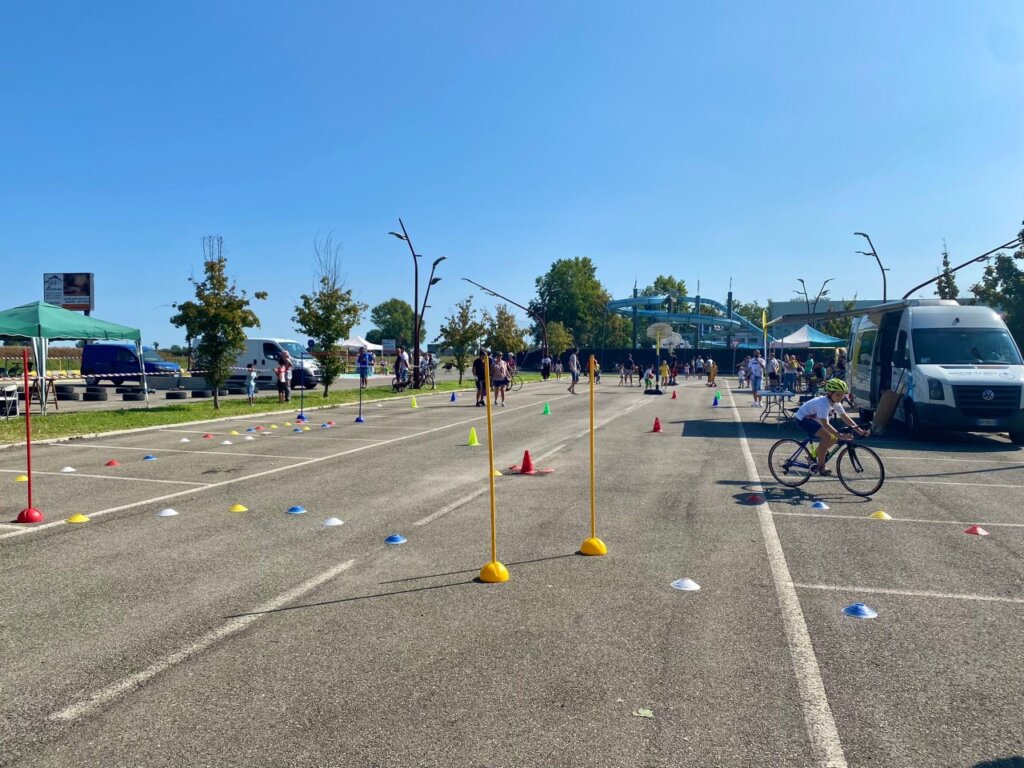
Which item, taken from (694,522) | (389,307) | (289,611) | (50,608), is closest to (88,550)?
(50,608)

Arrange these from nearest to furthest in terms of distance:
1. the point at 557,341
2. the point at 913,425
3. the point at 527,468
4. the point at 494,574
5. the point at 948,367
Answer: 1. the point at 494,574
2. the point at 527,468
3. the point at 948,367
4. the point at 913,425
5. the point at 557,341

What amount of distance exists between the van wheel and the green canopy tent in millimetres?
20077

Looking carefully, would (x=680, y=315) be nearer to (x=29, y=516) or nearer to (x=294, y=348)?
(x=294, y=348)

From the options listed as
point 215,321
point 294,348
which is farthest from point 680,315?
point 215,321

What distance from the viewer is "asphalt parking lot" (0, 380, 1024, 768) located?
3637mm

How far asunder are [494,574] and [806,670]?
2.40 meters

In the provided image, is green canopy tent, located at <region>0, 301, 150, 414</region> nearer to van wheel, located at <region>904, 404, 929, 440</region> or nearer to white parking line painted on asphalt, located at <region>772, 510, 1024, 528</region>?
white parking line painted on asphalt, located at <region>772, 510, 1024, 528</region>

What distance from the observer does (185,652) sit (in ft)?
15.1

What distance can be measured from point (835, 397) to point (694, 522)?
339cm

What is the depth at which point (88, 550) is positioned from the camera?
6.95 meters

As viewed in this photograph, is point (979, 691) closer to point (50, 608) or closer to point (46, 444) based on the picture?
point (50, 608)

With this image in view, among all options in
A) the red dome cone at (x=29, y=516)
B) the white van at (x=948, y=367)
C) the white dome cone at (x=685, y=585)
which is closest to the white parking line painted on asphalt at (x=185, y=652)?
the white dome cone at (x=685, y=585)

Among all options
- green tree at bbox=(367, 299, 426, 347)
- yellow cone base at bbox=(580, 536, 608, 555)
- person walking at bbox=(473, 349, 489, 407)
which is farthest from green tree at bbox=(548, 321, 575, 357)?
green tree at bbox=(367, 299, 426, 347)

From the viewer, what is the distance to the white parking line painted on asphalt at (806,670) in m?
3.57
